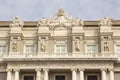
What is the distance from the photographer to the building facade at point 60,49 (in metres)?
50.7

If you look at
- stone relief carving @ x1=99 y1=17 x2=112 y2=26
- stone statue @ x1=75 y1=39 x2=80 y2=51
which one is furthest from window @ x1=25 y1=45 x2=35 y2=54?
stone relief carving @ x1=99 y1=17 x2=112 y2=26

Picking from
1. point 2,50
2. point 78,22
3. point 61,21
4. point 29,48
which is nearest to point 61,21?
point 61,21

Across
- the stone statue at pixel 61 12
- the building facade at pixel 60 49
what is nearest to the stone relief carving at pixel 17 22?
the building facade at pixel 60 49

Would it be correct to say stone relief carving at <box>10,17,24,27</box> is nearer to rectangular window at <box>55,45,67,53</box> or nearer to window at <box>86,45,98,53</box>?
rectangular window at <box>55,45,67,53</box>

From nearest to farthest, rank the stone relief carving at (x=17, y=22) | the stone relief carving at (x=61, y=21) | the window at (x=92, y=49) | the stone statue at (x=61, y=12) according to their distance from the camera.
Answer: the window at (x=92, y=49) → the stone relief carving at (x=61, y=21) → the stone relief carving at (x=17, y=22) → the stone statue at (x=61, y=12)

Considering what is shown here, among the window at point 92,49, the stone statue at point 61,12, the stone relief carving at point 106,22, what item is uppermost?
the stone statue at point 61,12

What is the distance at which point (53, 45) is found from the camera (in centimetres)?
5369

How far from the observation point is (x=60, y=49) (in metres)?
53.8

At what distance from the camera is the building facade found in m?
50.7

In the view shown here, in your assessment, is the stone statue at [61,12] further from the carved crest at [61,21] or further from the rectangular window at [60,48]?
the rectangular window at [60,48]

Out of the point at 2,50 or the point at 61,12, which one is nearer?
the point at 2,50

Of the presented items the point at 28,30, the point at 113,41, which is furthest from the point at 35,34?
the point at 113,41

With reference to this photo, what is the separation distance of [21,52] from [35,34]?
3.06 metres

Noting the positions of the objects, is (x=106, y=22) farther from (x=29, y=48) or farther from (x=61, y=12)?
(x=29, y=48)
